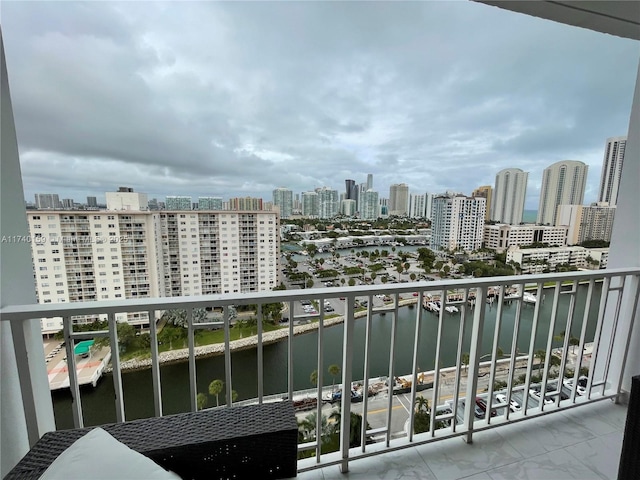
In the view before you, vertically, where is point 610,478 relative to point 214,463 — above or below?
below

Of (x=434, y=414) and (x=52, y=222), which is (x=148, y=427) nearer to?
(x=52, y=222)

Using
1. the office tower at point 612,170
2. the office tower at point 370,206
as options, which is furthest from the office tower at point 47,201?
the office tower at point 612,170

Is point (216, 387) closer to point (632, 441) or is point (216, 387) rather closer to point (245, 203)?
point (245, 203)

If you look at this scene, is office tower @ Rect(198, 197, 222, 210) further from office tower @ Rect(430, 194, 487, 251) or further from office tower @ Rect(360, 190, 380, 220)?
office tower @ Rect(430, 194, 487, 251)

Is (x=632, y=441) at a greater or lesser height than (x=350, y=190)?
lesser

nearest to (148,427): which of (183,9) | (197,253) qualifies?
(197,253)

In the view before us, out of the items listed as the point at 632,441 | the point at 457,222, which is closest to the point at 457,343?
the point at 632,441

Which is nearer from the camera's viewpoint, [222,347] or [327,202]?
[222,347]
